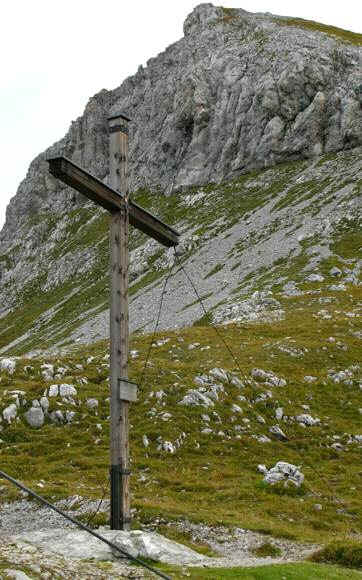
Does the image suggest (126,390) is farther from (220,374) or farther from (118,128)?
(220,374)

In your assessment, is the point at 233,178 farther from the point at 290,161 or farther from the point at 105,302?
the point at 105,302

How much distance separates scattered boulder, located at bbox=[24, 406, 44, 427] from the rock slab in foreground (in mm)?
14420

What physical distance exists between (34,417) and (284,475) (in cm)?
1184

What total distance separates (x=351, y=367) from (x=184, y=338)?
1215 cm

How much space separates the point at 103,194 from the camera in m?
16.0

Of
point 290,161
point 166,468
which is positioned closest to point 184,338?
point 166,468

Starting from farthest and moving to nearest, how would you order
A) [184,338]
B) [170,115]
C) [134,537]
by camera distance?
[170,115] → [184,338] → [134,537]

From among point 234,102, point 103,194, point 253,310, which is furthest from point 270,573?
point 234,102

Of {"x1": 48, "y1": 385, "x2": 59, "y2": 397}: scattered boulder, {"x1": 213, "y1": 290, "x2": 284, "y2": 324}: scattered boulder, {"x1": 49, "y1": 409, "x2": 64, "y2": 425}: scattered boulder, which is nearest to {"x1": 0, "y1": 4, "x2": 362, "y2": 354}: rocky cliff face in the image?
{"x1": 213, "y1": 290, "x2": 284, "y2": 324}: scattered boulder

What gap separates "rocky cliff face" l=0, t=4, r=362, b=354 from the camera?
122750 mm

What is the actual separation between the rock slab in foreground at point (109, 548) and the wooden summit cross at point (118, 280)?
69cm

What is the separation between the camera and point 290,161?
126125mm

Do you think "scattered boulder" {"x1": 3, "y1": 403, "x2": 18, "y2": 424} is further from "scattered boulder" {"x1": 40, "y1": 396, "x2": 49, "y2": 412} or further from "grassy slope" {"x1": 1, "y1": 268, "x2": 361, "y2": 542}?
"scattered boulder" {"x1": 40, "y1": 396, "x2": 49, "y2": 412}

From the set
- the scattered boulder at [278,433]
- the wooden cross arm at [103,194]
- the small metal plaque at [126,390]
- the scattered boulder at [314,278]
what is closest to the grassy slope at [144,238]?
the scattered boulder at [314,278]
